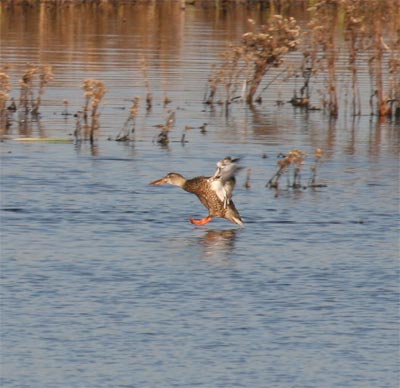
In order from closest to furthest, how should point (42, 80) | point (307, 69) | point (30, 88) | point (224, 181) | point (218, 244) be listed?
point (218, 244) → point (224, 181) → point (42, 80) → point (30, 88) → point (307, 69)

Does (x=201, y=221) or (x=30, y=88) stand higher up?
(x=30, y=88)

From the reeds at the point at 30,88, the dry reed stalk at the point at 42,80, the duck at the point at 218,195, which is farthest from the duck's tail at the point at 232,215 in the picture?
the dry reed stalk at the point at 42,80

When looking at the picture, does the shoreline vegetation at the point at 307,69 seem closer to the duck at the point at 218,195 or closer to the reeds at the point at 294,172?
the reeds at the point at 294,172

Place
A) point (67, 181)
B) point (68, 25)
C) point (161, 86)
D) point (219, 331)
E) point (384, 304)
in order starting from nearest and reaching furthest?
point (219, 331)
point (384, 304)
point (67, 181)
point (161, 86)
point (68, 25)

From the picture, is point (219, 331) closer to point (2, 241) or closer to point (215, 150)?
point (2, 241)

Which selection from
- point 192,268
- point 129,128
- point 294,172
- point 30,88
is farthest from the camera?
point 30,88

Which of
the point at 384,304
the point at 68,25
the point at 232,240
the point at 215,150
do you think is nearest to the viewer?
the point at 384,304

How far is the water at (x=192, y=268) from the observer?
27.9ft

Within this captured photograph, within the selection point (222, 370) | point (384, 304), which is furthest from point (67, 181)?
point (222, 370)

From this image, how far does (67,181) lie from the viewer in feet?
49.3

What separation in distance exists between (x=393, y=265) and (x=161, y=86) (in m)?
13.8

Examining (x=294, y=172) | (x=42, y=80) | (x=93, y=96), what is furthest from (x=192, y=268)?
(x=42, y=80)

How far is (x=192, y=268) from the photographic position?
36.6 feet

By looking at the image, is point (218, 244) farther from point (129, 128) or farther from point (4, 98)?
point (129, 128)
